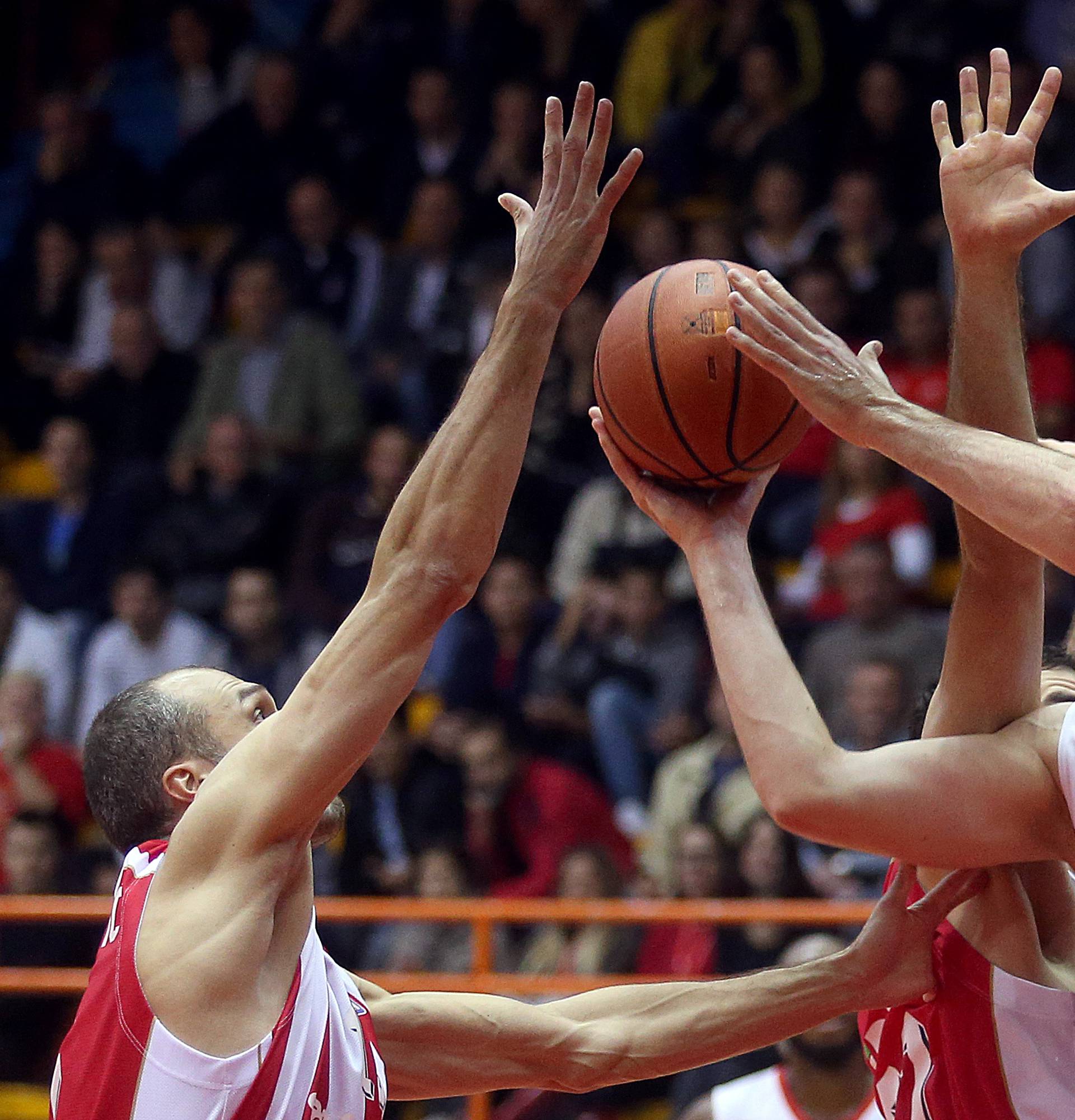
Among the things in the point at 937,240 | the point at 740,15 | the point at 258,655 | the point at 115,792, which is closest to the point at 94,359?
the point at 258,655

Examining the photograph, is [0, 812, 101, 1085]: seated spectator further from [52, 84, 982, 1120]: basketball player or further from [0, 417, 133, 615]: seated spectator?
[52, 84, 982, 1120]: basketball player

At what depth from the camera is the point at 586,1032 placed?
2945mm

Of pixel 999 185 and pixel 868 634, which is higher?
pixel 868 634

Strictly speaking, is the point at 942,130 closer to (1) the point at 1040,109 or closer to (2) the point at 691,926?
(1) the point at 1040,109

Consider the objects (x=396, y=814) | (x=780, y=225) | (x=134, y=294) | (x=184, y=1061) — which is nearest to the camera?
(x=184, y=1061)

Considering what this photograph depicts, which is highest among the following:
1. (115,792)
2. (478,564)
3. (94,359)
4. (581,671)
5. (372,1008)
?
(94,359)

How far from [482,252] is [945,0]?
2.54 metres

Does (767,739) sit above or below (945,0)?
below

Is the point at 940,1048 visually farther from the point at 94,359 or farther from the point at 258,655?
the point at 94,359

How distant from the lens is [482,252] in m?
8.42

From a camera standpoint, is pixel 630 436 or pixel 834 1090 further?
pixel 834 1090

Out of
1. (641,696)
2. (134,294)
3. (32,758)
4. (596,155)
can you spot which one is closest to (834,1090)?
(641,696)

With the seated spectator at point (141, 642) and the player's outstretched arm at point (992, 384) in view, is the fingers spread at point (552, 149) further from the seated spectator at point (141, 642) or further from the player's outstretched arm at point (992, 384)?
the seated spectator at point (141, 642)

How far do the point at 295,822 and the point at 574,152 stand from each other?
1.03 meters
